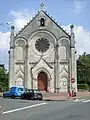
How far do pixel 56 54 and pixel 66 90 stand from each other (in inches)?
269

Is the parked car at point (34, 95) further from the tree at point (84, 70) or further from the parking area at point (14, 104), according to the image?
the tree at point (84, 70)

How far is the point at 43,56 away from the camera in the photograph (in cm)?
5791

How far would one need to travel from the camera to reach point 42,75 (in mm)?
58562

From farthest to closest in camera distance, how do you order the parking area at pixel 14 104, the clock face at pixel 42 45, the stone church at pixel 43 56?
the clock face at pixel 42 45 → the stone church at pixel 43 56 → the parking area at pixel 14 104

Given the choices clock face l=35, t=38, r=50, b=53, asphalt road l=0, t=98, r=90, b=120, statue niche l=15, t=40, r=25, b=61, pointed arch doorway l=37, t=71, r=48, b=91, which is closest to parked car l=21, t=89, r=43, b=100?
asphalt road l=0, t=98, r=90, b=120

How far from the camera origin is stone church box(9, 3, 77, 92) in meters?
57.1

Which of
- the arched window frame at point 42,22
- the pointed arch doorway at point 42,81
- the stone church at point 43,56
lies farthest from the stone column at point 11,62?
the arched window frame at point 42,22

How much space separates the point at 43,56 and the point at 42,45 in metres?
2.32

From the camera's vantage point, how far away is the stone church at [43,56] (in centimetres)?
5712

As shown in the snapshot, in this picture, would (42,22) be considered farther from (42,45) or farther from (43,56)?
(43,56)

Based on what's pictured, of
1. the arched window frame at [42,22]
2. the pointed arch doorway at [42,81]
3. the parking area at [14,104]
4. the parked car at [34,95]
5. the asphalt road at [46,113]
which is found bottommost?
the asphalt road at [46,113]

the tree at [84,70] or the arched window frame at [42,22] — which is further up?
the arched window frame at [42,22]

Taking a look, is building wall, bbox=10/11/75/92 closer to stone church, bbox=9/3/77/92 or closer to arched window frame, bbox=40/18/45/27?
stone church, bbox=9/3/77/92

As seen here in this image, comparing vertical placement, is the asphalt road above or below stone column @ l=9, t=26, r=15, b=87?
below
